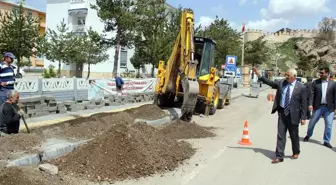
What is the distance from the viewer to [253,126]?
42.2ft

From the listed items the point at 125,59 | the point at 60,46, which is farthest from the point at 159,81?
the point at 125,59

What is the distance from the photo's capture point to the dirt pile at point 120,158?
241 inches

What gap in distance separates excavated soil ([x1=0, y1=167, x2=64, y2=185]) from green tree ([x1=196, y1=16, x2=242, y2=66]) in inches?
1268

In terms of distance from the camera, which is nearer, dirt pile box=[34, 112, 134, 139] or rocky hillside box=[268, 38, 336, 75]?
dirt pile box=[34, 112, 134, 139]

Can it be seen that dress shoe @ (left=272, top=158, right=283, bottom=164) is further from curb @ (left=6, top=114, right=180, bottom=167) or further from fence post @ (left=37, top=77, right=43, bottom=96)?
fence post @ (left=37, top=77, right=43, bottom=96)

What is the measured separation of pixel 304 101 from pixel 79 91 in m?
10.7

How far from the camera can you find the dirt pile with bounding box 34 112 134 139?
8547mm

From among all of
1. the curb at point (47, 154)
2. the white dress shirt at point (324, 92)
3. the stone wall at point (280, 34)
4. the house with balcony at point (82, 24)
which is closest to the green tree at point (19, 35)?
the curb at point (47, 154)

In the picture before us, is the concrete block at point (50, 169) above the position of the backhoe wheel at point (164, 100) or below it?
below

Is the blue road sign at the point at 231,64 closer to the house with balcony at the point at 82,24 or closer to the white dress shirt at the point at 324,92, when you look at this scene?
the white dress shirt at the point at 324,92

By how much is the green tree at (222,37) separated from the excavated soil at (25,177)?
32.2m

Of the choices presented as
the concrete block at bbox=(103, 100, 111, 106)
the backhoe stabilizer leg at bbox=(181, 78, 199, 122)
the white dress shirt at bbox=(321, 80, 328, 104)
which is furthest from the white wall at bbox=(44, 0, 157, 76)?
the white dress shirt at bbox=(321, 80, 328, 104)

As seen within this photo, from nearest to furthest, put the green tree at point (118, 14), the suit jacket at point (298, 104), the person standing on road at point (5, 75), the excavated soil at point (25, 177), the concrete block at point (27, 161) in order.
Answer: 1. the excavated soil at point (25, 177)
2. the concrete block at point (27, 161)
3. the suit jacket at point (298, 104)
4. the person standing on road at point (5, 75)
5. the green tree at point (118, 14)

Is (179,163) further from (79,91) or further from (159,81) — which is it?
(79,91)
